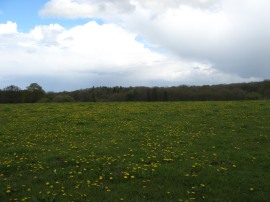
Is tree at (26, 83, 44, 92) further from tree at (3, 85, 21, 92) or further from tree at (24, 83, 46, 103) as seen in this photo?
tree at (3, 85, 21, 92)

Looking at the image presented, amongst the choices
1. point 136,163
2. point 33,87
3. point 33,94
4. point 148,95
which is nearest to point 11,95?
point 33,94

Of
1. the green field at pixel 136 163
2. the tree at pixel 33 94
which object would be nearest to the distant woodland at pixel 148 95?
the tree at pixel 33 94

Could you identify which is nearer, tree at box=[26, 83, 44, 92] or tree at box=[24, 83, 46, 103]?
tree at box=[24, 83, 46, 103]

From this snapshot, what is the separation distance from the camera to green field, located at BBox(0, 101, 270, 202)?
9.45 meters

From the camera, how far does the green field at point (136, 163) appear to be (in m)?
9.45

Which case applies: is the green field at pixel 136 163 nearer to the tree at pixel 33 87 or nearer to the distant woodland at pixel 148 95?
the distant woodland at pixel 148 95

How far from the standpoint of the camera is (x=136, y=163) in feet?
39.9

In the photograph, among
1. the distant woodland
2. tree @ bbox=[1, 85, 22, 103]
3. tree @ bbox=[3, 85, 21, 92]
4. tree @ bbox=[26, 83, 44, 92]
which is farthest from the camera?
tree @ bbox=[26, 83, 44, 92]

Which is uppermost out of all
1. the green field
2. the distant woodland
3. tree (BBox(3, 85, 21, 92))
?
tree (BBox(3, 85, 21, 92))

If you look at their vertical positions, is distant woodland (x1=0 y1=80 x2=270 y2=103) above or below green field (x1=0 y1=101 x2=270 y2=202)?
above

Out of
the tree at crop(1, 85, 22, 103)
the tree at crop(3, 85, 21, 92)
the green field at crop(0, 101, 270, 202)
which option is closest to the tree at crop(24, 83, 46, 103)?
the tree at crop(1, 85, 22, 103)

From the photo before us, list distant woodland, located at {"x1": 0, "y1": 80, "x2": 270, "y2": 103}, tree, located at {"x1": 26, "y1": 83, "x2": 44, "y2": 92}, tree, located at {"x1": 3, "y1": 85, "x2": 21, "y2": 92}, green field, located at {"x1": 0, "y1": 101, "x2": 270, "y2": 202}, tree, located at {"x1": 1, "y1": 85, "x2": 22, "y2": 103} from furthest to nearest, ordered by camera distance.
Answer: tree, located at {"x1": 26, "y1": 83, "x2": 44, "y2": 92} < tree, located at {"x1": 3, "y1": 85, "x2": 21, "y2": 92} < tree, located at {"x1": 1, "y1": 85, "x2": 22, "y2": 103} < distant woodland, located at {"x1": 0, "y1": 80, "x2": 270, "y2": 103} < green field, located at {"x1": 0, "y1": 101, "x2": 270, "y2": 202}

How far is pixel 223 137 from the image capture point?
17453 mm

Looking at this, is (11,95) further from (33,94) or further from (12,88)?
(33,94)
